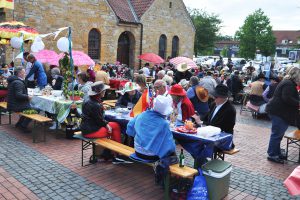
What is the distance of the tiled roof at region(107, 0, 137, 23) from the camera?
2116cm

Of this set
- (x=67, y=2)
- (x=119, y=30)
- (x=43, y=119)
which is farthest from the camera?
(x=119, y=30)

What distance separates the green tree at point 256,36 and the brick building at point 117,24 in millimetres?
34020

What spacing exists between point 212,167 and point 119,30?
17284 mm

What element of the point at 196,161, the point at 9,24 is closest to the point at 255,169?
the point at 196,161

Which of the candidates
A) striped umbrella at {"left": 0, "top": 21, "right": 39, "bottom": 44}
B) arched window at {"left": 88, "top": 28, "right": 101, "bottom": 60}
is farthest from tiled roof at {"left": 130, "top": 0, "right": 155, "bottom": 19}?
striped umbrella at {"left": 0, "top": 21, "right": 39, "bottom": 44}

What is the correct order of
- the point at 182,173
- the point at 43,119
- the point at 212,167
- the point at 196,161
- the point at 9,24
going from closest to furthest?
the point at 182,173
the point at 212,167
the point at 196,161
the point at 43,119
the point at 9,24

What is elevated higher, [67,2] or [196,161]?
[67,2]

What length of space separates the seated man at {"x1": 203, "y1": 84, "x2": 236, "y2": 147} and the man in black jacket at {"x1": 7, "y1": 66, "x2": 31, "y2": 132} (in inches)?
202

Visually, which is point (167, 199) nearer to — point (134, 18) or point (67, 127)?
point (67, 127)

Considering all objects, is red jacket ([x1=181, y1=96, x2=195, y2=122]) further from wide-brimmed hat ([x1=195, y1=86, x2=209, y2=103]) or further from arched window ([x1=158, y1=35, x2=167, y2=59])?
arched window ([x1=158, y1=35, x2=167, y2=59])

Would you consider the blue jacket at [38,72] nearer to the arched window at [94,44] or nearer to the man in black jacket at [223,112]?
the man in black jacket at [223,112]

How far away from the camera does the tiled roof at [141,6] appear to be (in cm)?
2257

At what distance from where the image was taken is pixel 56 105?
313 inches

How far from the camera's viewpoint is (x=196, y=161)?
5383mm
